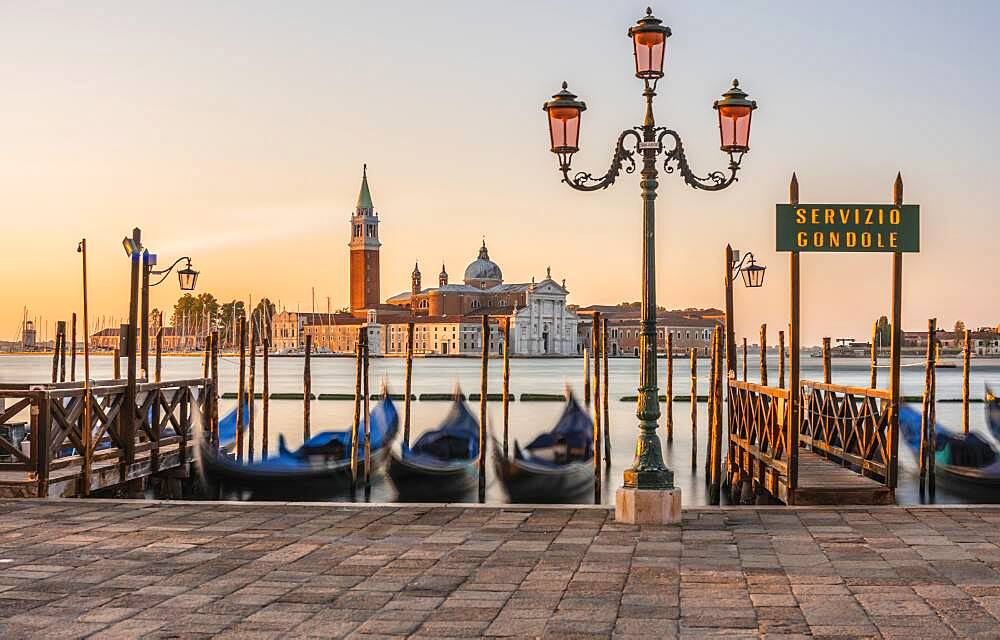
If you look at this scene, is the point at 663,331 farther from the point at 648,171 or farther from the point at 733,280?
the point at 648,171

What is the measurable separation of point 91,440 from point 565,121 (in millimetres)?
4429

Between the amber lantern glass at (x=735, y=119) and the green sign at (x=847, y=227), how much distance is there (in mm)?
769

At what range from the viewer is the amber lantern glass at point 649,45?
6789mm

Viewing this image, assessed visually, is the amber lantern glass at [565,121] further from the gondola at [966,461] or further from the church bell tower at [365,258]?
the church bell tower at [365,258]

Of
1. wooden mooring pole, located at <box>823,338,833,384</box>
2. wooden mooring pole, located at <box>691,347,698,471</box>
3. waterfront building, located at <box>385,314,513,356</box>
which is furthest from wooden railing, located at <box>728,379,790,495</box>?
waterfront building, located at <box>385,314,513,356</box>

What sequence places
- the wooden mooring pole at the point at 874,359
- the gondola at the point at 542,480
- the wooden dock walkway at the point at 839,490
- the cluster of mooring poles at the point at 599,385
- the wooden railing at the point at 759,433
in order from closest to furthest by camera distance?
1. the wooden dock walkway at the point at 839,490
2. the wooden railing at the point at 759,433
3. the cluster of mooring poles at the point at 599,385
4. the gondola at the point at 542,480
5. the wooden mooring pole at the point at 874,359

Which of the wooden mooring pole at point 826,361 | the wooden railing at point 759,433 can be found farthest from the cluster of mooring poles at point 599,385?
the wooden mooring pole at point 826,361

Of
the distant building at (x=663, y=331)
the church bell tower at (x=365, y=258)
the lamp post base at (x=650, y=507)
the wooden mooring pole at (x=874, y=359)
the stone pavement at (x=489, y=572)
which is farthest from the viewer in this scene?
the distant building at (x=663, y=331)

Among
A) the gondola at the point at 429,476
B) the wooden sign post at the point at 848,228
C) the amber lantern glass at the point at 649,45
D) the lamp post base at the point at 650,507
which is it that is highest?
the amber lantern glass at the point at 649,45

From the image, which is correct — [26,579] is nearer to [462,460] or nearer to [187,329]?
[462,460]

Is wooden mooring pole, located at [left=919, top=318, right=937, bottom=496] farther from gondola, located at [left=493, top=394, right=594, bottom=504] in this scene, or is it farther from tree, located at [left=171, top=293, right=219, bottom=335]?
tree, located at [left=171, top=293, right=219, bottom=335]

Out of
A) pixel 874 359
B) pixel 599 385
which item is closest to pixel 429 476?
pixel 599 385

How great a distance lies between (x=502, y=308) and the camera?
103m

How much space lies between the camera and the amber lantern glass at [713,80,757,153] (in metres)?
7.00
